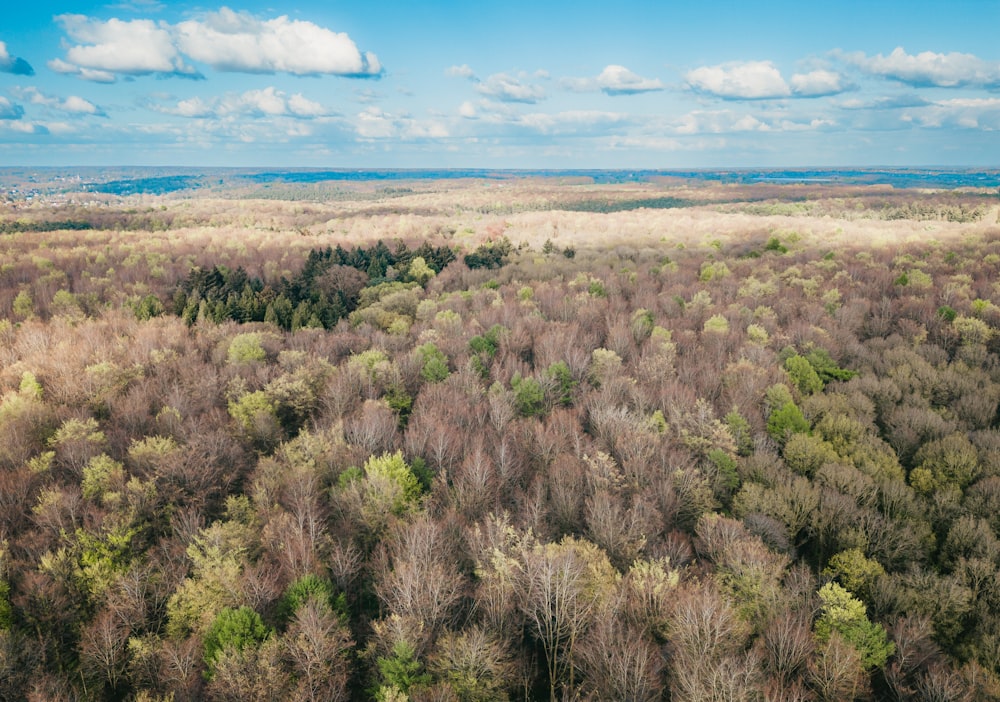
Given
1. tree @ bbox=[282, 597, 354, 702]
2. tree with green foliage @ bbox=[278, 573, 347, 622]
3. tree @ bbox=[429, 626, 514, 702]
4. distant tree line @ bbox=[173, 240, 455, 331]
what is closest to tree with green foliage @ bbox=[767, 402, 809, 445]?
tree @ bbox=[429, 626, 514, 702]

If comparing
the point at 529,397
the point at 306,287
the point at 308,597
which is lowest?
the point at 308,597

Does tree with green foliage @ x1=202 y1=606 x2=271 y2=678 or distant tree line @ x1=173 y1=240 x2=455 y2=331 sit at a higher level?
distant tree line @ x1=173 y1=240 x2=455 y2=331

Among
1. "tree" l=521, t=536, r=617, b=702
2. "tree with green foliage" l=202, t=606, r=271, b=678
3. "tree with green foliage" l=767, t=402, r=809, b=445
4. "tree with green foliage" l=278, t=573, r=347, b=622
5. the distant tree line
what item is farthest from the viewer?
the distant tree line

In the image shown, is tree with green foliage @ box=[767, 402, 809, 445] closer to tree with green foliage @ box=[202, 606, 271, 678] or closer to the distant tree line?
tree with green foliage @ box=[202, 606, 271, 678]

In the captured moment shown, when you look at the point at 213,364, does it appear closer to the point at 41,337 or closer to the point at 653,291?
the point at 41,337

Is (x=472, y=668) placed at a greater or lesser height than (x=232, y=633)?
lesser

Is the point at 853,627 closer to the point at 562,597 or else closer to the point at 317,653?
the point at 562,597

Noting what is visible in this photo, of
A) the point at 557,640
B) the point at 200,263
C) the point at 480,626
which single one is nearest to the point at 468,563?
the point at 480,626

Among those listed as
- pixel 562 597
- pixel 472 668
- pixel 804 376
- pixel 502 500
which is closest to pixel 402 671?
pixel 472 668
